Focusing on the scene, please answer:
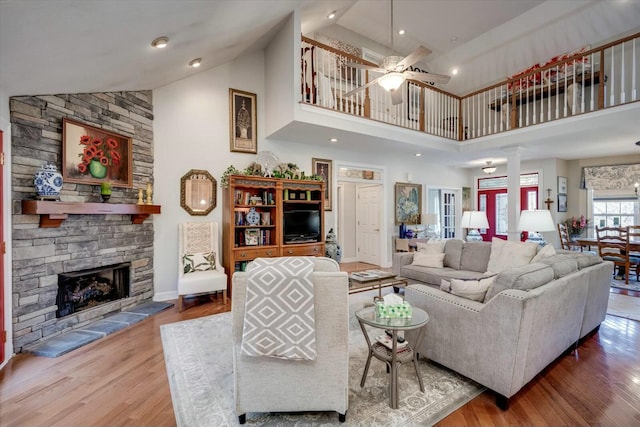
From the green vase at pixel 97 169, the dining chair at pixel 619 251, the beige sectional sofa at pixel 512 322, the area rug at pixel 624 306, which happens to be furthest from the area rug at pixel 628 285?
the green vase at pixel 97 169

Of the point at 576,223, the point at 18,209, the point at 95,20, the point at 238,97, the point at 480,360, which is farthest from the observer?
the point at 576,223

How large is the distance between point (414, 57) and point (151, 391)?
360cm

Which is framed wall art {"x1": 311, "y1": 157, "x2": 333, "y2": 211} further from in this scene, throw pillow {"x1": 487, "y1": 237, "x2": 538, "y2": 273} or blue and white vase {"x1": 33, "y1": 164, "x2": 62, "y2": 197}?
blue and white vase {"x1": 33, "y1": 164, "x2": 62, "y2": 197}

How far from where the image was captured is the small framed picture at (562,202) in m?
7.04

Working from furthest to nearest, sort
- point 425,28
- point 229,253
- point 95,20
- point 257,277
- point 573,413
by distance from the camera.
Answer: point 425,28
point 229,253
point 95,20
point 573,413
point 257,277

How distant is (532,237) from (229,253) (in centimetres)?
696

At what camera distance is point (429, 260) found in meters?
4.50

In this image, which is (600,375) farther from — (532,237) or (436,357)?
(532,237)

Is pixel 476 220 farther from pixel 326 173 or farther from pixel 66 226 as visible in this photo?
pixel 66 226

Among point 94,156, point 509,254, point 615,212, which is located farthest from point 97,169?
point 615,212

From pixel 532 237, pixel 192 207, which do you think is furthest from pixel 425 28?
pixel 192 207

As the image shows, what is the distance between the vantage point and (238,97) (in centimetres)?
507

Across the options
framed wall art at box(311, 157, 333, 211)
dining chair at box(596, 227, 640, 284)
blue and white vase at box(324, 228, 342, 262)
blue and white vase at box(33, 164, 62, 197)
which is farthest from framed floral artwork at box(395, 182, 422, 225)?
blue and white vase at box(33, 164, 62, 197)

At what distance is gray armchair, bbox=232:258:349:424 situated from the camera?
171 cm
